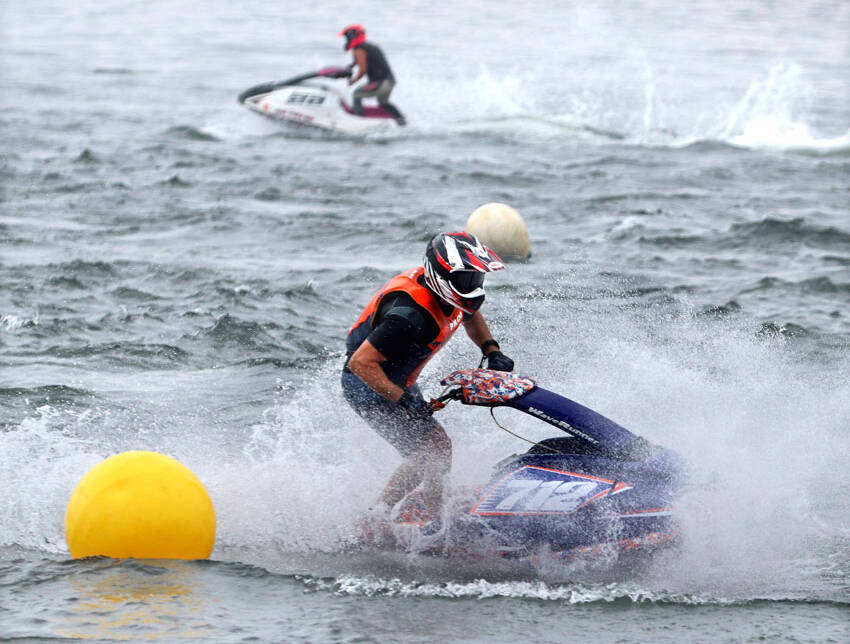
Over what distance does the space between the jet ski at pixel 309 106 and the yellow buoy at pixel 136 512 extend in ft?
55.0

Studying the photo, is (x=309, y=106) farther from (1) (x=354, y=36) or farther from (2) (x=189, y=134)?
(2) (x=189, y=134)

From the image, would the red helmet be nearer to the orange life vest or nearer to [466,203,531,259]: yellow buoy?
[466,203,531,259]: yellow buoy

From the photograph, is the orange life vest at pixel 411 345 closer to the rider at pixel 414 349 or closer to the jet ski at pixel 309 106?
the rider at pixel 414 349

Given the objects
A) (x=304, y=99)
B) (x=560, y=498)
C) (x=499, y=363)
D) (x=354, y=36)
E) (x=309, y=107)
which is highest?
(x=354, y=36)

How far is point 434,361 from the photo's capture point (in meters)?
11.1

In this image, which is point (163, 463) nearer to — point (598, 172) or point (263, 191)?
point (263, 191)

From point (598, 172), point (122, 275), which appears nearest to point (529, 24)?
point (598, 172)

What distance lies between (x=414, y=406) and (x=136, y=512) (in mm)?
1856

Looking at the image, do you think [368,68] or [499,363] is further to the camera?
[368,68]

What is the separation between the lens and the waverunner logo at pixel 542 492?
23.1 ft

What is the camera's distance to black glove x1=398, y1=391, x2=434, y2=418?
291 inches

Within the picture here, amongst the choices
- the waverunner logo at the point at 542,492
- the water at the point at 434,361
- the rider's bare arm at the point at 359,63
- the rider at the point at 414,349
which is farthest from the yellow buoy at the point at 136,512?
the rider's bare arm at the point at 359,63

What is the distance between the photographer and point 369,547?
7395mm

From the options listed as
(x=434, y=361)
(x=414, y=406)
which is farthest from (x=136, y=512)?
(x=434, y=361)
